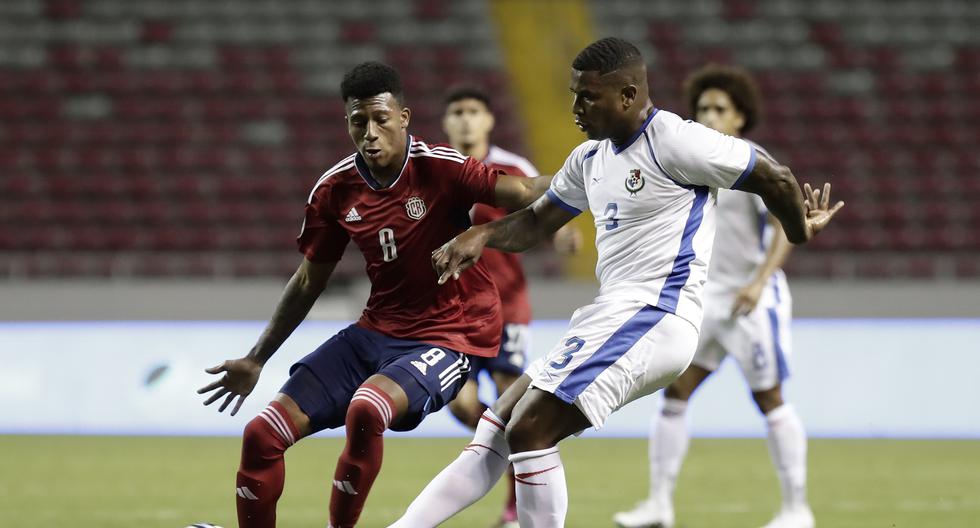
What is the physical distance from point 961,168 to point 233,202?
34.2 ft

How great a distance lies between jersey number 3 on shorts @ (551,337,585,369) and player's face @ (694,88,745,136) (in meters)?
2.78

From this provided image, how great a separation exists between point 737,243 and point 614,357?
9.12ft

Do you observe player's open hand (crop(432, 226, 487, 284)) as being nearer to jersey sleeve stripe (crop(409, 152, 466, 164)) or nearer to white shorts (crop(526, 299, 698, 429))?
white shorts (crop(526, 299, 698, 429))

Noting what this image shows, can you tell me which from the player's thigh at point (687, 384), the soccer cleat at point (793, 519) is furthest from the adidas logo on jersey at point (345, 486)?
the soccer cleat at point (793, 519)

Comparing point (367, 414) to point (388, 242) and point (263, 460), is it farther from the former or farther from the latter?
point (388, 242)

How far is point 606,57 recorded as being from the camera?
4398 mm

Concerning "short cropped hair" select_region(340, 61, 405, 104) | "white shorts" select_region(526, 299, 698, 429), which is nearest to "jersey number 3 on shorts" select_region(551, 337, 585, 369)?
"white shorts" select_region(526, 299, 698, 429)

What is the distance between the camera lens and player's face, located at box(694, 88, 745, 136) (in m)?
6.90

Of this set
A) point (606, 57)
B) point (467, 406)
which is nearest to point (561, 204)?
point (606, 57)

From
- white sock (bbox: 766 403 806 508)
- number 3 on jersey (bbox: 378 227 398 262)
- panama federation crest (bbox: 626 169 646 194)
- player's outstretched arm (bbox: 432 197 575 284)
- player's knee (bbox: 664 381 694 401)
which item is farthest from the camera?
player's knee (bbox: 664 381 694 401)

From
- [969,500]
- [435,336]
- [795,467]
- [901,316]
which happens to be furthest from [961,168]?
[435,336]

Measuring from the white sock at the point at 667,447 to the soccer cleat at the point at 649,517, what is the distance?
0.14ft

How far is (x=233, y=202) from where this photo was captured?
17500 mm

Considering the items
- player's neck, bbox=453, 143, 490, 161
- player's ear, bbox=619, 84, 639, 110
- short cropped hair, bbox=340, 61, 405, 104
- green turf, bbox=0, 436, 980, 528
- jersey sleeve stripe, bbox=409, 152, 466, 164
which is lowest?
green turf, bbox=0, 436, 980, 528
